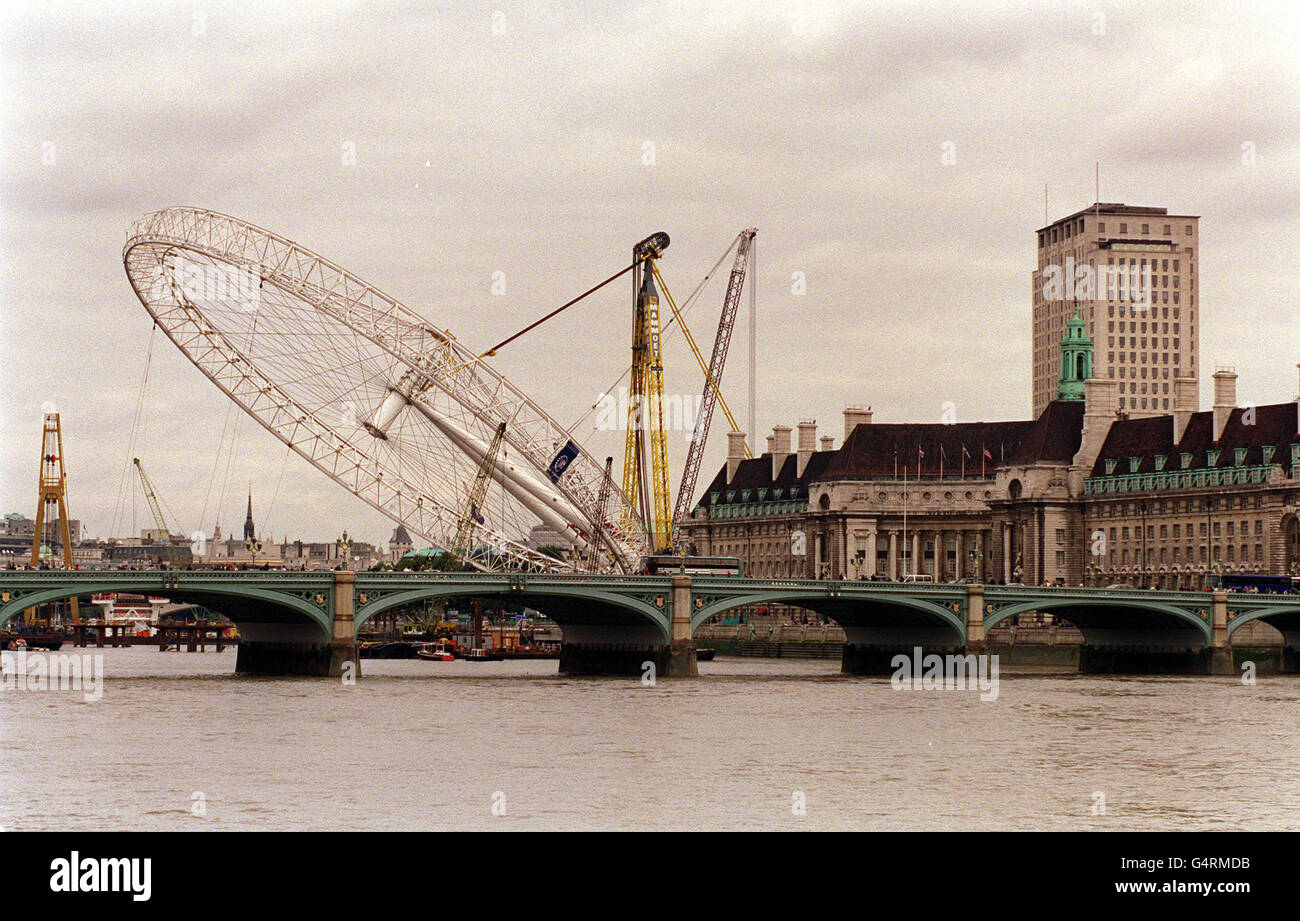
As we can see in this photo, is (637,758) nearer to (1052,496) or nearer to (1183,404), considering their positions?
(1183,404)

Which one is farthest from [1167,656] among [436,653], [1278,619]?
[436,653]

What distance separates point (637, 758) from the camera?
2127 inches

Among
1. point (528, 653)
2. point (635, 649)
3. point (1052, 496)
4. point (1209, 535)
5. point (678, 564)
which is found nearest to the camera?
point (635, 649)

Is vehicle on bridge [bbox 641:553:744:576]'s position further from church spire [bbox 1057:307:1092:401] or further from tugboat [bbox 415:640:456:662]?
church spire [bbox 1057:307:1092:401]

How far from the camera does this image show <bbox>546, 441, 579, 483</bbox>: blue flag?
110 m

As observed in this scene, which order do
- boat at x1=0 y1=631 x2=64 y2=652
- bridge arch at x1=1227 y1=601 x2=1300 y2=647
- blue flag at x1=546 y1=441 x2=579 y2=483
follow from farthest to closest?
boat at x1=0 y1=631 x2=64 y2=652 < blue flag at x1=546 y1=441 x2=579 y2=483 < bridge arch at x1=1227 y1=601 x2=1300 y2=647

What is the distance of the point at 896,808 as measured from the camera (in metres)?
44.5

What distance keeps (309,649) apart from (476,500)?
49.7 ft

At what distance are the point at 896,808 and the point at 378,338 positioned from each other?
6043cm

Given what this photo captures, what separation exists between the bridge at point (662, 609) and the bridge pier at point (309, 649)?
57 mm

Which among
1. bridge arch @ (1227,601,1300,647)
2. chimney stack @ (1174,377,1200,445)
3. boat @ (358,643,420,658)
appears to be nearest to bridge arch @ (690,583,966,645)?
bridge arch @ (1227,601,1300,647)

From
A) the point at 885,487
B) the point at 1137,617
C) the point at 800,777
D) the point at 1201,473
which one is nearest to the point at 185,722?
the point at 800,777

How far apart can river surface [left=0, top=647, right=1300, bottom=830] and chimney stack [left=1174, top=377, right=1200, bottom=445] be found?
66.1 m
